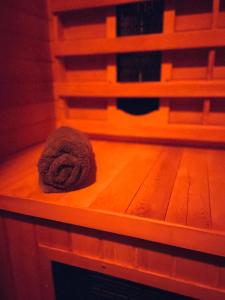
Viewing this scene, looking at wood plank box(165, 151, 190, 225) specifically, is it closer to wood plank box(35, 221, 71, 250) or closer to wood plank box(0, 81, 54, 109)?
wood plank box(35, 221, 71, 250)

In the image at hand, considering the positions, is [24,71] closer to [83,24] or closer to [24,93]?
[24,93]


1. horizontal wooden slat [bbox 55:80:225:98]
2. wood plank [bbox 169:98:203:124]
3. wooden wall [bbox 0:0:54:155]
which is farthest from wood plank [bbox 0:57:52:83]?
wood plank [bbox 169:98:203:124]

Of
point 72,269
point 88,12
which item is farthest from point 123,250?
point 88,12

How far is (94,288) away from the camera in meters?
1.15

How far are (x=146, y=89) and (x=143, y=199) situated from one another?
2.48ft

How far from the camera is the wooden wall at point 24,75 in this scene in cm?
125

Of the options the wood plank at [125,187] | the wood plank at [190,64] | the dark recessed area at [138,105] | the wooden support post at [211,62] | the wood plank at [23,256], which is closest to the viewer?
the wood plank at [125,187]

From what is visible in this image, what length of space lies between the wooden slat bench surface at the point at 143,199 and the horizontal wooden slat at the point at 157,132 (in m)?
0.15

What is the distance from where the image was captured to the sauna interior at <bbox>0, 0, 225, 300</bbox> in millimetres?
767

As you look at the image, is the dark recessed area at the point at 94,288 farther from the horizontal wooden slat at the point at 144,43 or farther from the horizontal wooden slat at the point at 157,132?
the horizontal wooden slat at the point at 144,43

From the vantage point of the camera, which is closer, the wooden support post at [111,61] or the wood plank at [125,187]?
the wood plank at [125,187]

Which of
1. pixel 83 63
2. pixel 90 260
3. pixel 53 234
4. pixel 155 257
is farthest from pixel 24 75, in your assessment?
pixel 155 257

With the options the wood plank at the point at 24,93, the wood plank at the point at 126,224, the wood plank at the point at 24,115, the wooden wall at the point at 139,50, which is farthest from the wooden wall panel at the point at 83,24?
the wood plank at the point at 126,224

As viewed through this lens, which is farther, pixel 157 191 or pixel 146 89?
pixel 146 89
